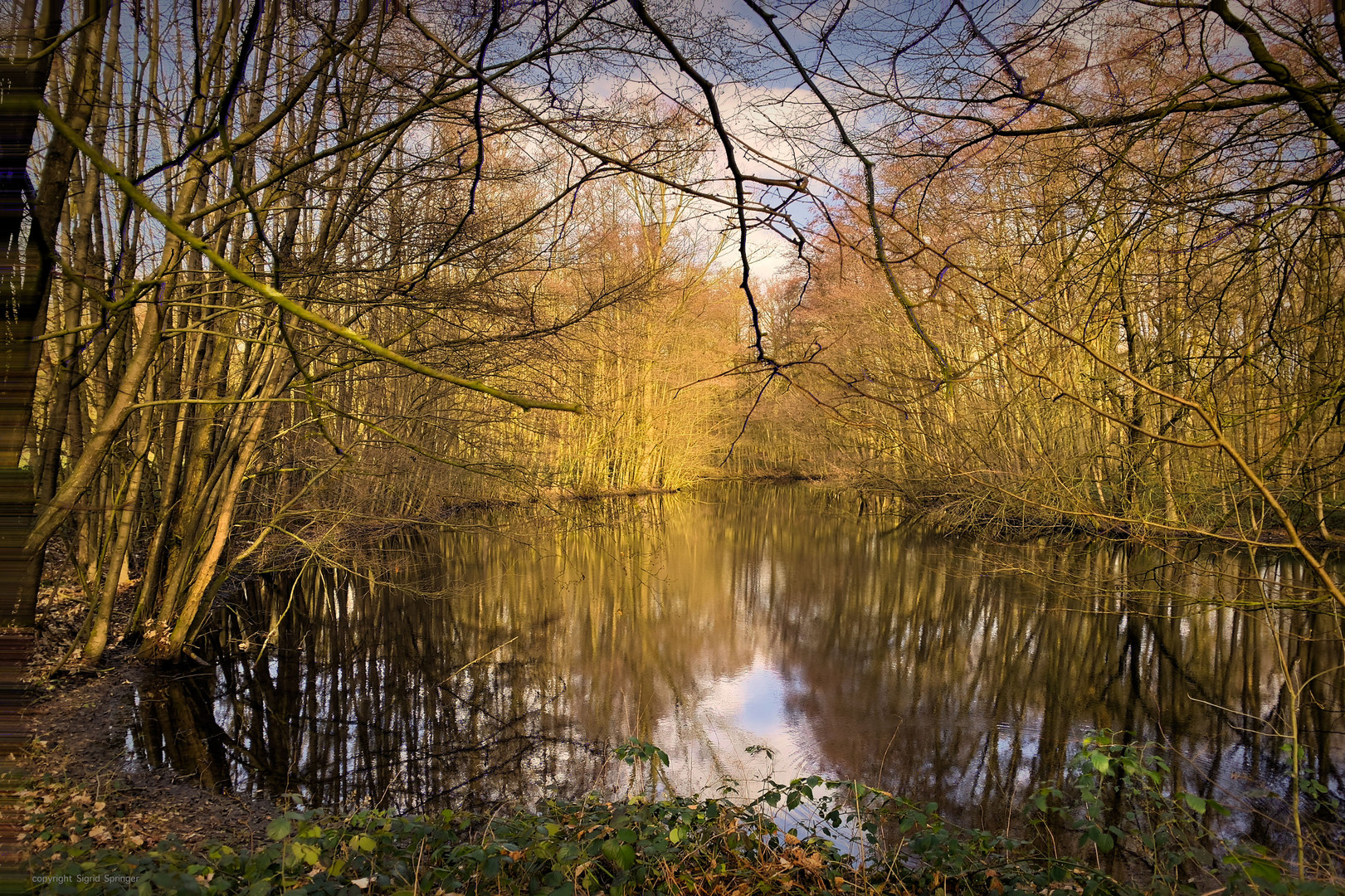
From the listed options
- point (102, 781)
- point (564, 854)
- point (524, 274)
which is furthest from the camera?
point (524, 274)

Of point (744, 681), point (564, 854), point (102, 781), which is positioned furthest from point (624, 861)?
point (744, 681)

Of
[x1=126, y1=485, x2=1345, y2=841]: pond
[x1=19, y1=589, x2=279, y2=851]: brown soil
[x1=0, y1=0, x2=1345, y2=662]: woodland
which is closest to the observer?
[x1=0, y1=0, x2=1345, y2=662]: woodland

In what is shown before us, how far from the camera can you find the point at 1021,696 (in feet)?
24.7

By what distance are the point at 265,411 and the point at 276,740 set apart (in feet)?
9.95

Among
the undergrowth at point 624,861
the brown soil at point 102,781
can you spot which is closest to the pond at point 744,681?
the brown soil at point 102,781

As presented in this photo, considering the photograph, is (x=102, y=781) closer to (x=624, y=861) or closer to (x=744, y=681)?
(x=624, y=861)

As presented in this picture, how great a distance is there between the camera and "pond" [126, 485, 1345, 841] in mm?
5551

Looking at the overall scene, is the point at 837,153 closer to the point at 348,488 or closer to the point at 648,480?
the point at 348,488

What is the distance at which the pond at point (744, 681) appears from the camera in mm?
5551

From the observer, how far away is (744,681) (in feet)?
27.1

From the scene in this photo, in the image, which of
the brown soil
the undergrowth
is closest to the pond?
the brown soil

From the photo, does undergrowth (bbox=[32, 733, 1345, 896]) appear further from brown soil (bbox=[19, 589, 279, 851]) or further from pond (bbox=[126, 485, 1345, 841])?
pond (bbox=[126, 485, 1345, 841])

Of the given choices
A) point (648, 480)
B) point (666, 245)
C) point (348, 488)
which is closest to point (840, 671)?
point (348, 488)

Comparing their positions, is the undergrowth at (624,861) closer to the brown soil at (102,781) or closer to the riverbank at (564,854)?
the riverbank at (564,854)
